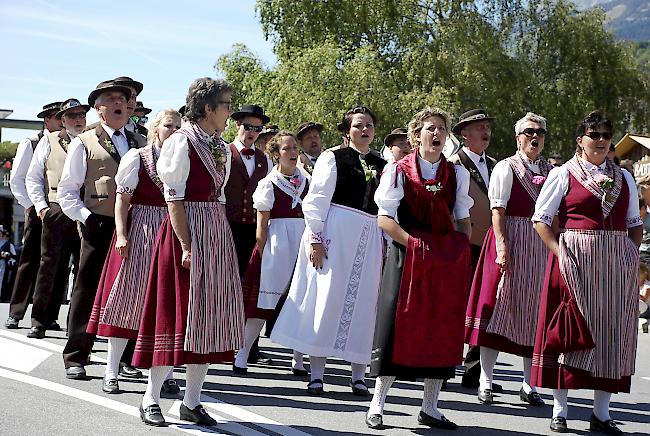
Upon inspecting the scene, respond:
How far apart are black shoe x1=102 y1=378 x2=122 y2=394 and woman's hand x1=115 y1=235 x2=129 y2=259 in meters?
0.88

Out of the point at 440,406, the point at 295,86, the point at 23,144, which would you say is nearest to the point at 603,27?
the point at 295,86

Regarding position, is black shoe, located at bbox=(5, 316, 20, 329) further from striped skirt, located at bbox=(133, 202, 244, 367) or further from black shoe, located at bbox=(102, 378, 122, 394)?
striped skirt, located at bbox=(133, 202, 244, 367)

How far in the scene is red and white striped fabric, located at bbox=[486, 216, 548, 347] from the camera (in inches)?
322

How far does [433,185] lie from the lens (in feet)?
22.6

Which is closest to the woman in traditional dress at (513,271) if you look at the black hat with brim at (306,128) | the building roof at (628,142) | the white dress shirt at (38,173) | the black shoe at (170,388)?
the black shoe at (170,388)

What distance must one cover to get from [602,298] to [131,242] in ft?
10.1

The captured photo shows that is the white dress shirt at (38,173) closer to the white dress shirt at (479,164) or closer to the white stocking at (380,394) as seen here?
the white dress shirt at (479,164)

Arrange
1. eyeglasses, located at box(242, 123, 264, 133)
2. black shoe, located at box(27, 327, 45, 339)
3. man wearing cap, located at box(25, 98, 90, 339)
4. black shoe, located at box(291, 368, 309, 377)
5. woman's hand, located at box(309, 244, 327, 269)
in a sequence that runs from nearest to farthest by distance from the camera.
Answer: woman's hand, located at box(309, 244, 327, 269) → black shoe, located at box(291, 368, 309, 377) → eyeglasses, located at box(242, 123, 264, 133) → man wearing cap, located at box(25, 98, 90, 339) → black shoe, located at box(27, 327, 45, 339)

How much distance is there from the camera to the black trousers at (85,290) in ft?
26.6

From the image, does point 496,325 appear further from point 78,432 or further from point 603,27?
point 603,27

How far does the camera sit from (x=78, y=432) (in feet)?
20.3

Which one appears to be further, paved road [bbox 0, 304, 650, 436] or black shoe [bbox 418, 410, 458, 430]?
black shoe [bbox 418, 410, 458, 430]

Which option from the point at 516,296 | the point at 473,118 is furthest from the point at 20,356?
the point at 473,118

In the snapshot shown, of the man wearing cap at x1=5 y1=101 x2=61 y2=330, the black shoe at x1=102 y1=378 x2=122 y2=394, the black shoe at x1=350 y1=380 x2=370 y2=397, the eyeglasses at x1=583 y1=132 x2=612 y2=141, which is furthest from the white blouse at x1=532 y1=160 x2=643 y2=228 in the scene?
the man wearing cap at x1=5 y1=101 x2=61 y2=330
